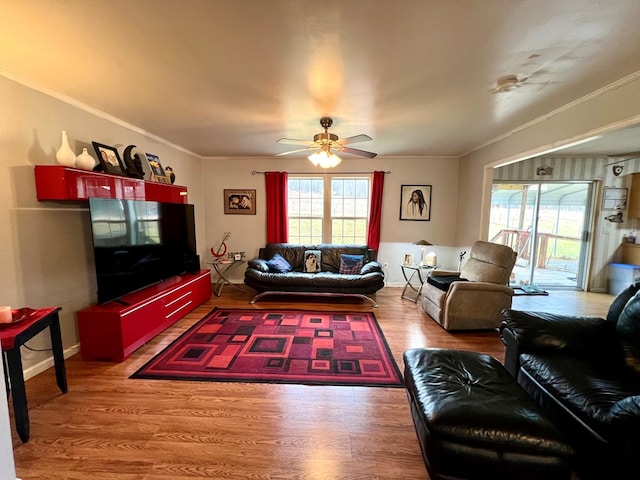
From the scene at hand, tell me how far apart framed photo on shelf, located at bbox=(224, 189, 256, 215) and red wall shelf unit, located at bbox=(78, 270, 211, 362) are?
7.03 feet

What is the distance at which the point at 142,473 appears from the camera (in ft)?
4.96

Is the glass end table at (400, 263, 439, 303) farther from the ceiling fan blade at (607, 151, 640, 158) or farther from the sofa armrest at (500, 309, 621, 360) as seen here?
the ceiling fan blade at (607, 151, 640, 158)

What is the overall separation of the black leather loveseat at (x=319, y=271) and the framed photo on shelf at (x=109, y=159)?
2.10 meters

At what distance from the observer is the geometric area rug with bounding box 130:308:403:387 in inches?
94.7

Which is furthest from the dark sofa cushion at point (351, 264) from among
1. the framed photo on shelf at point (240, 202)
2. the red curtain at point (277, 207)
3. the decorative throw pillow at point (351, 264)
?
the framed photo on shelf at point (240, 202)

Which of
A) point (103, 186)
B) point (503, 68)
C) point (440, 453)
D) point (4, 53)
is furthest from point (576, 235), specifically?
point (4, 53)

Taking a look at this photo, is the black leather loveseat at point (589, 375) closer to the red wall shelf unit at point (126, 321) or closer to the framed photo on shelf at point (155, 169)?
the red wall shelf unit at point (126, 321)

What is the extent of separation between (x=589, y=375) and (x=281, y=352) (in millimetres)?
2315

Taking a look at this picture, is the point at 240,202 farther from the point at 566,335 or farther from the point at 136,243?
the point at 566,335

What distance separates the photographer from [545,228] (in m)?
5.25

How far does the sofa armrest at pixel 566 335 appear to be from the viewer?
1.87 m

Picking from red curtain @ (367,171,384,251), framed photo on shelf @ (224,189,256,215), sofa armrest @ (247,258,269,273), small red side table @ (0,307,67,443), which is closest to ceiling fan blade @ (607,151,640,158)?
red curtain @ (367,171,384,251)

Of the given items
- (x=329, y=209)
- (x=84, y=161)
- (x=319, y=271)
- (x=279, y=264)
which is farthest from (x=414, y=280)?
(x=84, y=161)

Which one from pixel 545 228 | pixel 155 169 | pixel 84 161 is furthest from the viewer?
pixel 545 228
